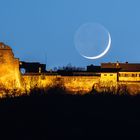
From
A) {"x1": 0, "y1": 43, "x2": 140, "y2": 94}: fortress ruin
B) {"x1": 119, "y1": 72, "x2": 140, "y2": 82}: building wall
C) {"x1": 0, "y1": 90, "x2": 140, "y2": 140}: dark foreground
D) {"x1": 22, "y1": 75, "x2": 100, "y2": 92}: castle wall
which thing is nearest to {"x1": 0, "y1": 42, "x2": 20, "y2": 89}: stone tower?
{"x1": 0, "y1": 43, "x2": 140, "y2": 94}: fortress ruin

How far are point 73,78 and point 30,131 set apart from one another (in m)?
26.8

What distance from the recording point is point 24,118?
42344 millimetres

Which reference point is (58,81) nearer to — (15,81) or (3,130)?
(15,81)

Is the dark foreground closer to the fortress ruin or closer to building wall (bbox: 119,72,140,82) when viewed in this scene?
the fortress ruin

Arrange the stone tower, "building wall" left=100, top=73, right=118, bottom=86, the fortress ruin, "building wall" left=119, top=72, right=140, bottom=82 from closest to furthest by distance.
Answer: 1. the fortress ruin
2. the stone tower
3. "building wall" left=100, top=73, right=118, bottom=86
4. "building wall" left=119, top=72, right=140, bottom=82

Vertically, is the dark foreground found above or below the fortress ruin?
below

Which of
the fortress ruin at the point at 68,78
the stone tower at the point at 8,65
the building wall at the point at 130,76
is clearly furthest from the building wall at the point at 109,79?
the stone tower at the point at 8,65

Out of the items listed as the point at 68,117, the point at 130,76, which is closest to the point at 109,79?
the point at 130,76

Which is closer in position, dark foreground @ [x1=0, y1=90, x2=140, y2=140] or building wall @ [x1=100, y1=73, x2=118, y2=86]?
dark foreground @ [x1=0, y1=90, x2=140, y2=140]

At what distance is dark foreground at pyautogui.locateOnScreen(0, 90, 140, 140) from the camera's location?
132ft

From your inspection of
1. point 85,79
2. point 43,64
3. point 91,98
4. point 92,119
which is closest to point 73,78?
point 85,79

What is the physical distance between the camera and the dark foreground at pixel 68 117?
40.3m

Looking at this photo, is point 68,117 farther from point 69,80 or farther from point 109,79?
point 109,79

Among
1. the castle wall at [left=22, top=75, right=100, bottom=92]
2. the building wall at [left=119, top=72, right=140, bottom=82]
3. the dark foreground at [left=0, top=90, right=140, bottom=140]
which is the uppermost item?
the building wall at [left=119, top=72, right=140, bottom=82]
